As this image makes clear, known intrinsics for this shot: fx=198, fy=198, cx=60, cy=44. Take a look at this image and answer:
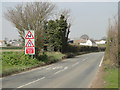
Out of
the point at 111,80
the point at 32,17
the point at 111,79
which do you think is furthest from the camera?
the point at 32,17

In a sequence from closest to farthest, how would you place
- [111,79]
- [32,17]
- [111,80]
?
[111,80], [111,79], [32,17]

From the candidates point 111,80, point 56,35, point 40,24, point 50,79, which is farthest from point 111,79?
point 56,35

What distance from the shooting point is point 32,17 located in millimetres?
30562

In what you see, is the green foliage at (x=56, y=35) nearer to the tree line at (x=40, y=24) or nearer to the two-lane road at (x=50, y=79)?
the tree line at (x=40, y=24)

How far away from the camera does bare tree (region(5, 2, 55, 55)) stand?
28203 millimetres

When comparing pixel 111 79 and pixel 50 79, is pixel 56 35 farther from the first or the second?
pixel 111 79

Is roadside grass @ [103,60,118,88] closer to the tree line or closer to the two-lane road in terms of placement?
the two-lane road

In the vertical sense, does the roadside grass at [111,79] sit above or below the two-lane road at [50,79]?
above

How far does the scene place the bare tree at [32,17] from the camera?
28203 millimetres

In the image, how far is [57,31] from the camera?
45.0 meters

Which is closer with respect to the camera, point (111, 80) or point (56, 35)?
point (111, 80)

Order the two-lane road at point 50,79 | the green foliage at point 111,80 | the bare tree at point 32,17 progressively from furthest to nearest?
the bare tree at point 32,17 → the two-lane road at point 50,79 → the green foliage at point 111,80

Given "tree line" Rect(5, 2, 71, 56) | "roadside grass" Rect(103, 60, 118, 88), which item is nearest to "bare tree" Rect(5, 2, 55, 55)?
"tree line" Rect(5, 2, 71, 56)

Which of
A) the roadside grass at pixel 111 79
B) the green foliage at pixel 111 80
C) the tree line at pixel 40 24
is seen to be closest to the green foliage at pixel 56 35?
the tree line at pixel 40 24
